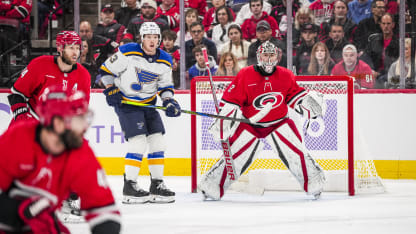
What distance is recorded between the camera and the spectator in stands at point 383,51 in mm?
5816

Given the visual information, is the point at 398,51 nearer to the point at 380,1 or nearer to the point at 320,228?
the point at 380,1

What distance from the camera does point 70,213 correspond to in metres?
3.82

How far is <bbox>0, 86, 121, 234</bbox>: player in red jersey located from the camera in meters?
1.76

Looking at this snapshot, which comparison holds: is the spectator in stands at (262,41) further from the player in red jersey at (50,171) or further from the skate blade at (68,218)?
the player in red jersey at (50,171)

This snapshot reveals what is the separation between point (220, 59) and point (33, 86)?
2461 mm

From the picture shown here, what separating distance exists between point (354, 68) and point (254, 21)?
972mm

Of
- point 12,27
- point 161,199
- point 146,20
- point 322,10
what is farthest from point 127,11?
point 161,199

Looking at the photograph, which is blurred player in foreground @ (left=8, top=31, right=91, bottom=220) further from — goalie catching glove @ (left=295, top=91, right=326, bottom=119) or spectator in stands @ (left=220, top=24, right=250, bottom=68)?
spectator in stands @ (left=220, top=24, right=250, bottom=68)

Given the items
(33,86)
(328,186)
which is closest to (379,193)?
(328,186)

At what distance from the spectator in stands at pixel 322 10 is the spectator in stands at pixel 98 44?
1.81 meters

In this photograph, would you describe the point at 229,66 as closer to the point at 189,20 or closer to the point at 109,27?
the point at 189,20

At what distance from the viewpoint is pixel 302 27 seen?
591cm

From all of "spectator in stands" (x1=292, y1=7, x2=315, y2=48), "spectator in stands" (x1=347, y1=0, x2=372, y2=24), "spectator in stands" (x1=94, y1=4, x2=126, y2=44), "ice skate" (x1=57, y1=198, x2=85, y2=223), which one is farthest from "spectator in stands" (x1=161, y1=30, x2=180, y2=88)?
"ice skate" (x1=57, y1=198, x2=85, y2=223)

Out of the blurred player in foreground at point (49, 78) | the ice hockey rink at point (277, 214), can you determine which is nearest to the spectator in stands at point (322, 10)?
the ice hockey rink at point (277, 214)
